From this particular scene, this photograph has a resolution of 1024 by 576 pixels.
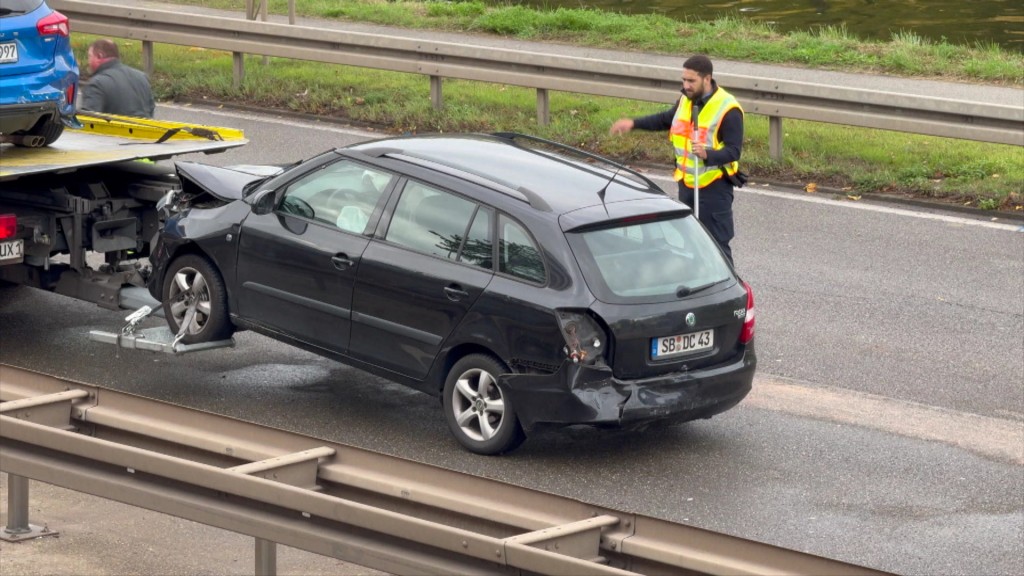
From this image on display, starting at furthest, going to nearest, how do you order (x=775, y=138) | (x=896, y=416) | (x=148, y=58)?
1. (x=148, y=58)
2. (x=775, y=138)
3. (x=896, y=416)

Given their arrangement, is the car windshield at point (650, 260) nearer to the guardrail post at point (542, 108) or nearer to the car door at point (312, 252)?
the car door at point (312, 252)

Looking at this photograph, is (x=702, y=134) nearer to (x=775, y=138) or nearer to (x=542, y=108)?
(x=775, y=138)

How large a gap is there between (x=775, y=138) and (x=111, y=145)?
23.0 feet

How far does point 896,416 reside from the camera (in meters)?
9.48

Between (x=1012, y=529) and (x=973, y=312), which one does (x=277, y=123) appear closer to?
(x=973, y=312)

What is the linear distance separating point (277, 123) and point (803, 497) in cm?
1029

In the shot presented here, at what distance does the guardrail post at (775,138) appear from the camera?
15.4 m

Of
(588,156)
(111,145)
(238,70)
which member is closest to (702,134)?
(588,156)

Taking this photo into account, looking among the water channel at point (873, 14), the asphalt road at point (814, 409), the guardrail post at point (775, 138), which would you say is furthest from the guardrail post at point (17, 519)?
the water channel at point (873, 14)

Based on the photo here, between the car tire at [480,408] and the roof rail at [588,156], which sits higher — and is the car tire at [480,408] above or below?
below

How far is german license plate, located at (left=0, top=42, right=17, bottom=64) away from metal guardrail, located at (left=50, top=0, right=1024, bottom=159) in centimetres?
713

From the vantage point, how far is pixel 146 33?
19.2 m

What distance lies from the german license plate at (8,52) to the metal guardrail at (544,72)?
713 cm

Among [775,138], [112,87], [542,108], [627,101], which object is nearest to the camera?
[112,87]
